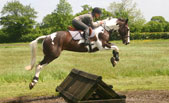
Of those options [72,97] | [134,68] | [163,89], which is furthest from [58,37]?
[134,68]

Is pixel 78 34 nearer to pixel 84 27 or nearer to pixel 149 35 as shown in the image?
pixel 84 27

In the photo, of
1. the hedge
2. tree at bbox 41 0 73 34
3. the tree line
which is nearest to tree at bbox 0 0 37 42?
the tree line

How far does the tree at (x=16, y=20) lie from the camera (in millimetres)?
67125

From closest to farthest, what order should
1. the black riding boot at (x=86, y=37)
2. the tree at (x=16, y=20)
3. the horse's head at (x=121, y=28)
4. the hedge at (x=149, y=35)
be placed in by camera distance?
the black riding boot at (x=86, y=37) → the horse's head at (x=121, y=28) → the hedge at (x=149, y=35) → the tree at (x=16, y=20)

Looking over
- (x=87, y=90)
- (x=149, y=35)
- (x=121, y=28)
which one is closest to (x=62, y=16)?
(x=149, y=35)

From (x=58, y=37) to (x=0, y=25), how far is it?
74844 millimetres

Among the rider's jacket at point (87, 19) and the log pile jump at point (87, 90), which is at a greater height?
the rider's jacket at point (87, 19)

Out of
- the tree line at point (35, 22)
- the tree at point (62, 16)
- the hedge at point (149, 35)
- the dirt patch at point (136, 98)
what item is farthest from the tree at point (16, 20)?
the dirt patch at point (136, 98)

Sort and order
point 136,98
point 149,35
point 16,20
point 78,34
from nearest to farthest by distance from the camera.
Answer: point 78,34 < point 136,98 < point 149,35 < point 16,20

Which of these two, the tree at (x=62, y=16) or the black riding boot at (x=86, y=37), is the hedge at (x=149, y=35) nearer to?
the tree at (x=62, y=16)

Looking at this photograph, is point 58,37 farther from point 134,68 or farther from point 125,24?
point 134,68

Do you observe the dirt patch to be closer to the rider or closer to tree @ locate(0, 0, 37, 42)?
the rider

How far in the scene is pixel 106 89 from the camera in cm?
688

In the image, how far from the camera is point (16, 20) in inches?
2884
